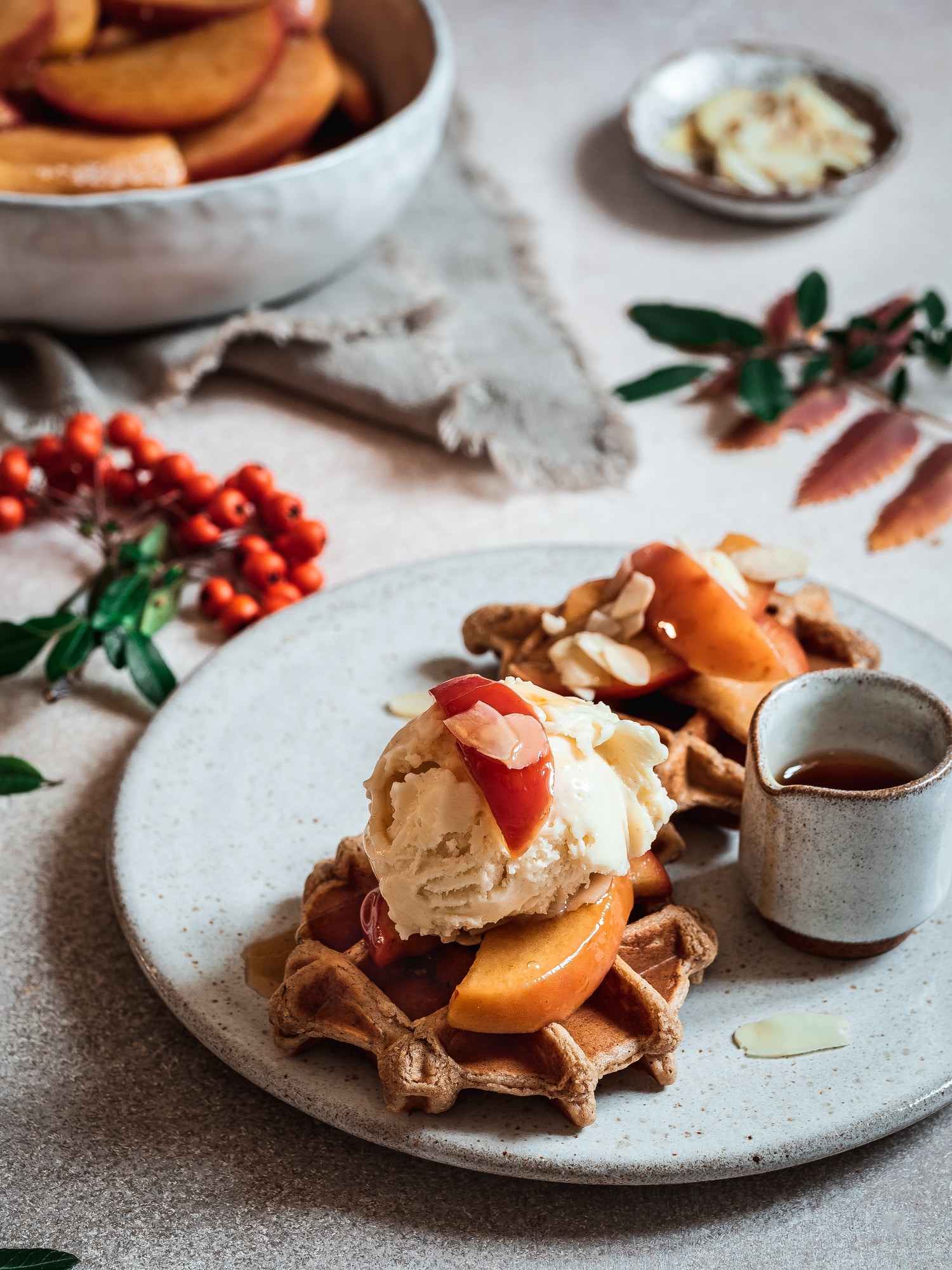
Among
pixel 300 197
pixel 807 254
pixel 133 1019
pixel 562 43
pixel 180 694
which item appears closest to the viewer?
pixel 133 1019

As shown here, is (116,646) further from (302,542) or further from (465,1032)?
(465,1032)

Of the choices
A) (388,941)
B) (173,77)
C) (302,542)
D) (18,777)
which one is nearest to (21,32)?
(173,77)

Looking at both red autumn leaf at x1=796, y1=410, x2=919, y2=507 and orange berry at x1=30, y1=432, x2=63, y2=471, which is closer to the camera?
orange berry at x1=30, y1=432, x2=63, y2=471

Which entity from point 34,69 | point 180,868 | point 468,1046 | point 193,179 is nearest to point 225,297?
point 193,179

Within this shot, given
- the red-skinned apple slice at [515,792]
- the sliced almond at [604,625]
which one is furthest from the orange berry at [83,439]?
the red-skinned apple slice at [515,792]

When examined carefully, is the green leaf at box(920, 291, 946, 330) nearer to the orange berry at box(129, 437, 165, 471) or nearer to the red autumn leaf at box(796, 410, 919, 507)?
the red autumn leaf at box(796, 410, 919, 507)

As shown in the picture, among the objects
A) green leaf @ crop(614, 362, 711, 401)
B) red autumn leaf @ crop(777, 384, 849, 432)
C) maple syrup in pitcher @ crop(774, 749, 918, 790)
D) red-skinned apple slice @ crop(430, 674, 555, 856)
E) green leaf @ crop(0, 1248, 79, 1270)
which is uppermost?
red-skinned apple slice @ crop(430, 674, 555, 856)

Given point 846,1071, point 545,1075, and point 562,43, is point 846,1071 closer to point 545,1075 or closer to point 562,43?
point 545,1075

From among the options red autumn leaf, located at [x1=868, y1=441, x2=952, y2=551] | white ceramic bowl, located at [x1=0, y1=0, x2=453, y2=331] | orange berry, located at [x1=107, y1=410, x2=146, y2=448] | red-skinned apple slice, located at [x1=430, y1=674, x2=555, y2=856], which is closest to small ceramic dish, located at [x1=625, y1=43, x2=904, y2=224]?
white ceramic bowl, located at [x1=0, y1=0, x2=453, y2=331]
